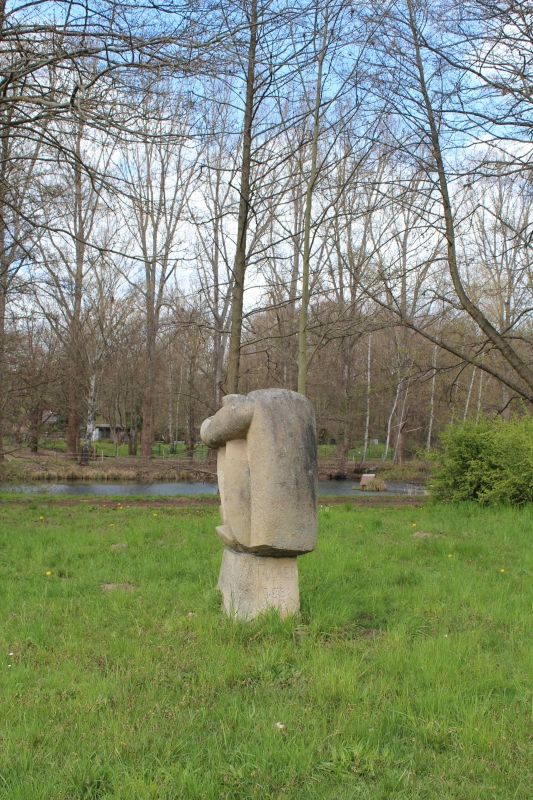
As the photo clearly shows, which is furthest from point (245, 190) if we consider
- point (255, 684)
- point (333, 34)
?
point (255, 684)

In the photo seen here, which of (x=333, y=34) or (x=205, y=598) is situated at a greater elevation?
(x=333, y=34)

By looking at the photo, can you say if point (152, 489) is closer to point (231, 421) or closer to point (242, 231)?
point (242, 231)

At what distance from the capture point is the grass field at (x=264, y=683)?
2562 mm

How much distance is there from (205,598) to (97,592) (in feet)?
3.36

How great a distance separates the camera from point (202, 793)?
2432mm

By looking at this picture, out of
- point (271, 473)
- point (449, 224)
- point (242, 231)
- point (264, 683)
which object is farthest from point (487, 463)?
point (264, 683)

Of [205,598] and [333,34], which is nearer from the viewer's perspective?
[205,598]

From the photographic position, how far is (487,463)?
440 inches

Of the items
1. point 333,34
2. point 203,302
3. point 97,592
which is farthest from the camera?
point 203,302

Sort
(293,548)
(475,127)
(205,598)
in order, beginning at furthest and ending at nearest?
1. (475,127)
2. (205,598)
3. (293,548)

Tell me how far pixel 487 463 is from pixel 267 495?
803cm

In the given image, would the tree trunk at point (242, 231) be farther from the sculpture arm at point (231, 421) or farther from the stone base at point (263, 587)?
the stone base at point (263, 587)

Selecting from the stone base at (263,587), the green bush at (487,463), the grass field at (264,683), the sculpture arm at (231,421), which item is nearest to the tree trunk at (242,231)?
the green bush at (487,463)

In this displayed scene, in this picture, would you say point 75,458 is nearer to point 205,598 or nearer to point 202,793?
point 205,598
